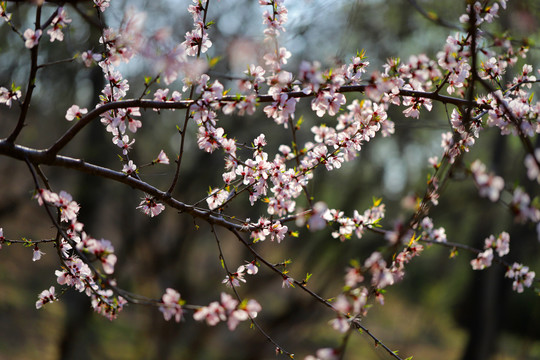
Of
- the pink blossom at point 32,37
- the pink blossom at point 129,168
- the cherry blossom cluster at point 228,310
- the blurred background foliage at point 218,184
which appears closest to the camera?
the cherry blossom cluster at point 228,310

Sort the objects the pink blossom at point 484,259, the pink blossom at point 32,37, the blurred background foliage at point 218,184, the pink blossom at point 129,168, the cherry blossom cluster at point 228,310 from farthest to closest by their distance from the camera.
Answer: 1. the blurred background foliage at point 218,184
2. the pink blossom at point 484,259
3. the pink blossom at point 129,168
4. the pink blossom at point 32,37
5. the cherry blossom cluster at point 228,310

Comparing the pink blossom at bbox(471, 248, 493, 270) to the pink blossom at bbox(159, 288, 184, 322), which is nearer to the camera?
the pink blossom at bbox(159, 288, 184, 322)

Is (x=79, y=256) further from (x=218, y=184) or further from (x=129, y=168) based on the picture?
(x=218, y=184)

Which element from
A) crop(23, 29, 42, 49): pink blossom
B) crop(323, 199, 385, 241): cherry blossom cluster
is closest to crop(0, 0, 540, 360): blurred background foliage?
crop(323, 199, 385, 241): cherry blossom cluster

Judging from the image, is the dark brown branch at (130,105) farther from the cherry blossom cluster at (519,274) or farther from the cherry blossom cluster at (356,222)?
the cherry blossom cluster at (519,274)

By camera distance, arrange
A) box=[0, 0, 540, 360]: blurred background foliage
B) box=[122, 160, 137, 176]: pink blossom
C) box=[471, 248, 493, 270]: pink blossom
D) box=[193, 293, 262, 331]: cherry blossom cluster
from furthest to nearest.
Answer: box=[0, 0, 540, 360]: blurred background foliage
box=[471, 248, 493, 270]: pink blossom
box=[122, 160, 137, 176]: pink blossom
box=[193, 293, 262, 331]: cherry blossom cluster

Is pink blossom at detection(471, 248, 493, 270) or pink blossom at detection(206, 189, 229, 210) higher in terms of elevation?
pink blossom at detection(206, 189, 229, 210)

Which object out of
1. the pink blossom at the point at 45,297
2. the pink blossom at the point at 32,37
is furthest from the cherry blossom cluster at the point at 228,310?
the pink blossom at the point at 32,37

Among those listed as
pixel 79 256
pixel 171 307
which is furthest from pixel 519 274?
pixel 79 256

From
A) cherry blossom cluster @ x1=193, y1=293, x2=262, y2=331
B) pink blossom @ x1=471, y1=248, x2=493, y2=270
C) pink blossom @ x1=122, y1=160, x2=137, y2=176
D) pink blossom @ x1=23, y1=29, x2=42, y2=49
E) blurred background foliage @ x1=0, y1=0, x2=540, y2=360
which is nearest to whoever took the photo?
cherry blossom cluster @ x1=193, y1=293, x2=262, y2=331

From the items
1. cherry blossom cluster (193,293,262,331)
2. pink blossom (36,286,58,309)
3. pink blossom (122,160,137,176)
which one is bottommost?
cherry blossom cluster (193,293,262,331)

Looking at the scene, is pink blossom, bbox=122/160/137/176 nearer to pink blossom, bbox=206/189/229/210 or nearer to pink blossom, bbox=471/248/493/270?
pink blossom, bbox=206/189/229/210

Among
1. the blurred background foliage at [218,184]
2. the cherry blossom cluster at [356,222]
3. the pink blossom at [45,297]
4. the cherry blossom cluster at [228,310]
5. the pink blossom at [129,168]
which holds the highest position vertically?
the blurred background foliage at [218,184]

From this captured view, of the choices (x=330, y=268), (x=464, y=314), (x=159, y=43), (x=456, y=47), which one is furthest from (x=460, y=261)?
(x=159, y=43)
